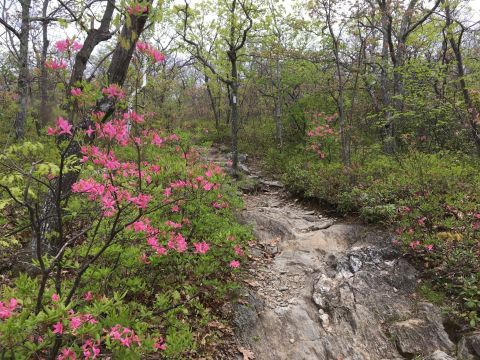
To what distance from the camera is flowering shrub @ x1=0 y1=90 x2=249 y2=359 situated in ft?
6.57

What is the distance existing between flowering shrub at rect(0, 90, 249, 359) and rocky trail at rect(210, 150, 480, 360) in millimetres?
718

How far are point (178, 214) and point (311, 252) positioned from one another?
8.39ft

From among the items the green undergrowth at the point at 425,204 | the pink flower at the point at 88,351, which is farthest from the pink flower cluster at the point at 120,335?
the green undergrowth at the point at 425,204

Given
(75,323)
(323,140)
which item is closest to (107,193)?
(75,323)

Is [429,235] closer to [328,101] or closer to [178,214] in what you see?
[178,214]

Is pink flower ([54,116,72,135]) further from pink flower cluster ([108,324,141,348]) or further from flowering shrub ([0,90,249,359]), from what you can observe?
pink flower cluster ([108,324,141,348])

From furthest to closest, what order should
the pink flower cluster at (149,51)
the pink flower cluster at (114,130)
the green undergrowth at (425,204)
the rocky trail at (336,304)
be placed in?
the green undergrowth at (425,204) → the rocky trail at (336,304) → the pink flower cluster at (114,130) → the pink flower cluster at (149,51)

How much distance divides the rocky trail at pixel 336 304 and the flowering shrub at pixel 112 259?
2.36 ft

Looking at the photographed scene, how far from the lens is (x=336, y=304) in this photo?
4668 mm

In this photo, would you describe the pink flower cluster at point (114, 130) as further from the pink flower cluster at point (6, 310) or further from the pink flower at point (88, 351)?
the pink flower at point (88, 351)

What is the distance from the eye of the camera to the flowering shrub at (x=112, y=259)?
6.57ft

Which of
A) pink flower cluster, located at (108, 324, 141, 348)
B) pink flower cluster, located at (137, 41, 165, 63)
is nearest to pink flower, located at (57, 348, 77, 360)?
pink flower cluster, located at (108, 324, 141, 348)

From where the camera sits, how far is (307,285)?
5.09 m

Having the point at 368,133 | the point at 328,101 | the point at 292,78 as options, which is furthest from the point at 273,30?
the point at 368,133
